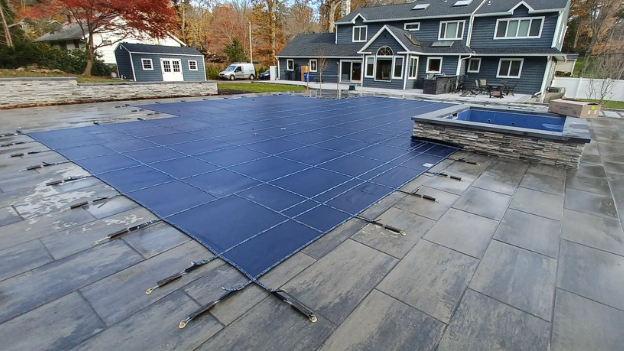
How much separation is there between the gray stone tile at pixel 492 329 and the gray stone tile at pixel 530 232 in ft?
3.68

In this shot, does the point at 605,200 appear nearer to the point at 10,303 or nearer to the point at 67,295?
the point at 67,295

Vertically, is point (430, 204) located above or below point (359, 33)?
below

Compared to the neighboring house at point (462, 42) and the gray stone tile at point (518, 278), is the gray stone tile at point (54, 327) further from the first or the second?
the neighboring house at point (462, 42)

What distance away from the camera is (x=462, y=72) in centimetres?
2075

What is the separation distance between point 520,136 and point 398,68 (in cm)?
1624

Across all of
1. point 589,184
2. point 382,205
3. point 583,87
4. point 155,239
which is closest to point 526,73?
point 583,87

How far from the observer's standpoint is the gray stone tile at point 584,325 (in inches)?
84.3

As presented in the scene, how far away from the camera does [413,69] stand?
68.9 ft

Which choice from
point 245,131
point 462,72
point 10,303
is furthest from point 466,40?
point 10,303

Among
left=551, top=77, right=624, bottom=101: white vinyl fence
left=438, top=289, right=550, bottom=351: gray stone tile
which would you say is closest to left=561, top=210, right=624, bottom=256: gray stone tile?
left=438, top=289, right=550, bottom=351: gray stone tile

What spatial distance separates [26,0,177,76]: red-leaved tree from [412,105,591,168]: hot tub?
652 inches

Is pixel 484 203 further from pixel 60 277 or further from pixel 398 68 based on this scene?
pixel 398 68

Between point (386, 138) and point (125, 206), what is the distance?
571 cm

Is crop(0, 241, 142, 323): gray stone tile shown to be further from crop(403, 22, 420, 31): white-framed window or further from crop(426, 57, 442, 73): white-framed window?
crop(403, 22, 420, 31): white-framed window
